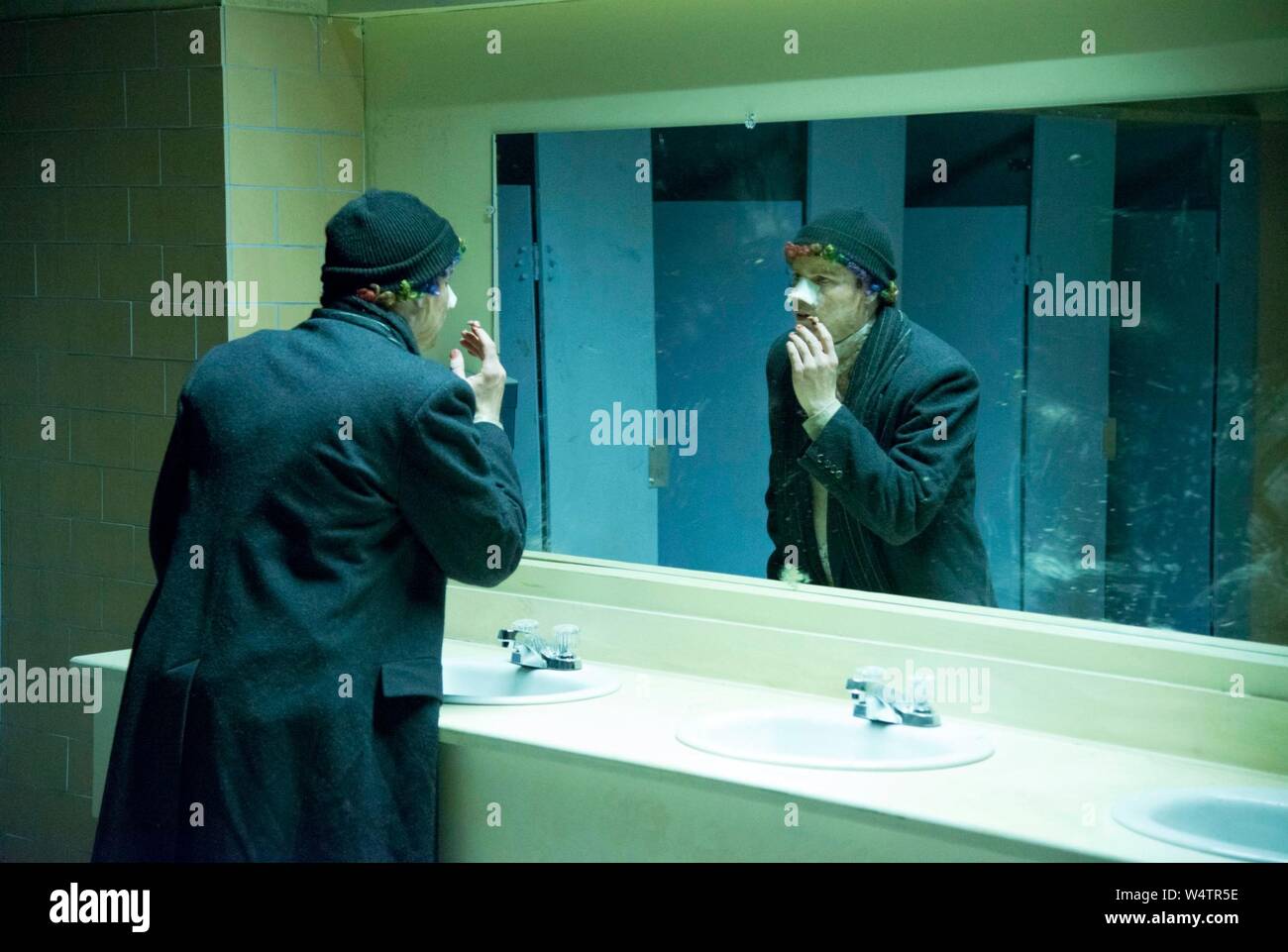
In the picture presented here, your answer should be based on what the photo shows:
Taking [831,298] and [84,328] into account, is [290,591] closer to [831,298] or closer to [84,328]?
[831,298]

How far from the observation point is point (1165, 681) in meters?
2.38

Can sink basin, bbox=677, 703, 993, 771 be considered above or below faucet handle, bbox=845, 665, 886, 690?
below

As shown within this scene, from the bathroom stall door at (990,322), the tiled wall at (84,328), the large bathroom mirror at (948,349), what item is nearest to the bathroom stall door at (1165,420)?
the large bathroom mirror at (948,349)

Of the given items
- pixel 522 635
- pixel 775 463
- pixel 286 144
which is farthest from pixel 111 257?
pixel 775 463

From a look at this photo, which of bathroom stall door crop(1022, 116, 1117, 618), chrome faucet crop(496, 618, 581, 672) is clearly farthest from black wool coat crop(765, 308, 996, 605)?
chrome faucet crop(496, 618, 581, 672)

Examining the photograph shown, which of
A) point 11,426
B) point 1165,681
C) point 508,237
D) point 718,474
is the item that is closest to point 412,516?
point 718,474

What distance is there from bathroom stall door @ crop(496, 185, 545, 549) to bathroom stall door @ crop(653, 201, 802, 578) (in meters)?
0.30

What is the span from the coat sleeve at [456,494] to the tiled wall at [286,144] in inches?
39.1

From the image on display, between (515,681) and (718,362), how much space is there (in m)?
0.66

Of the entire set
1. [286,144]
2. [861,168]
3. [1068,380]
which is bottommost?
[1068,380]

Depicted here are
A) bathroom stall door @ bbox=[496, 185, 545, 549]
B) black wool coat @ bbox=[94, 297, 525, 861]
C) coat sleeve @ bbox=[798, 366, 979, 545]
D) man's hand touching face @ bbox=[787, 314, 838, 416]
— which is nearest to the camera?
black wool coat @ bbox=[94, 297, 525, 861]

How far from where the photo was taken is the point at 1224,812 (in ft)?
7.02

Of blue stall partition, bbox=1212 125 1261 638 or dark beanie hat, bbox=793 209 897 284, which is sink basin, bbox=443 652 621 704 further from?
blue stall partition, bbox=1212 125 1261 638

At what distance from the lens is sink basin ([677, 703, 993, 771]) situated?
2379 mm
